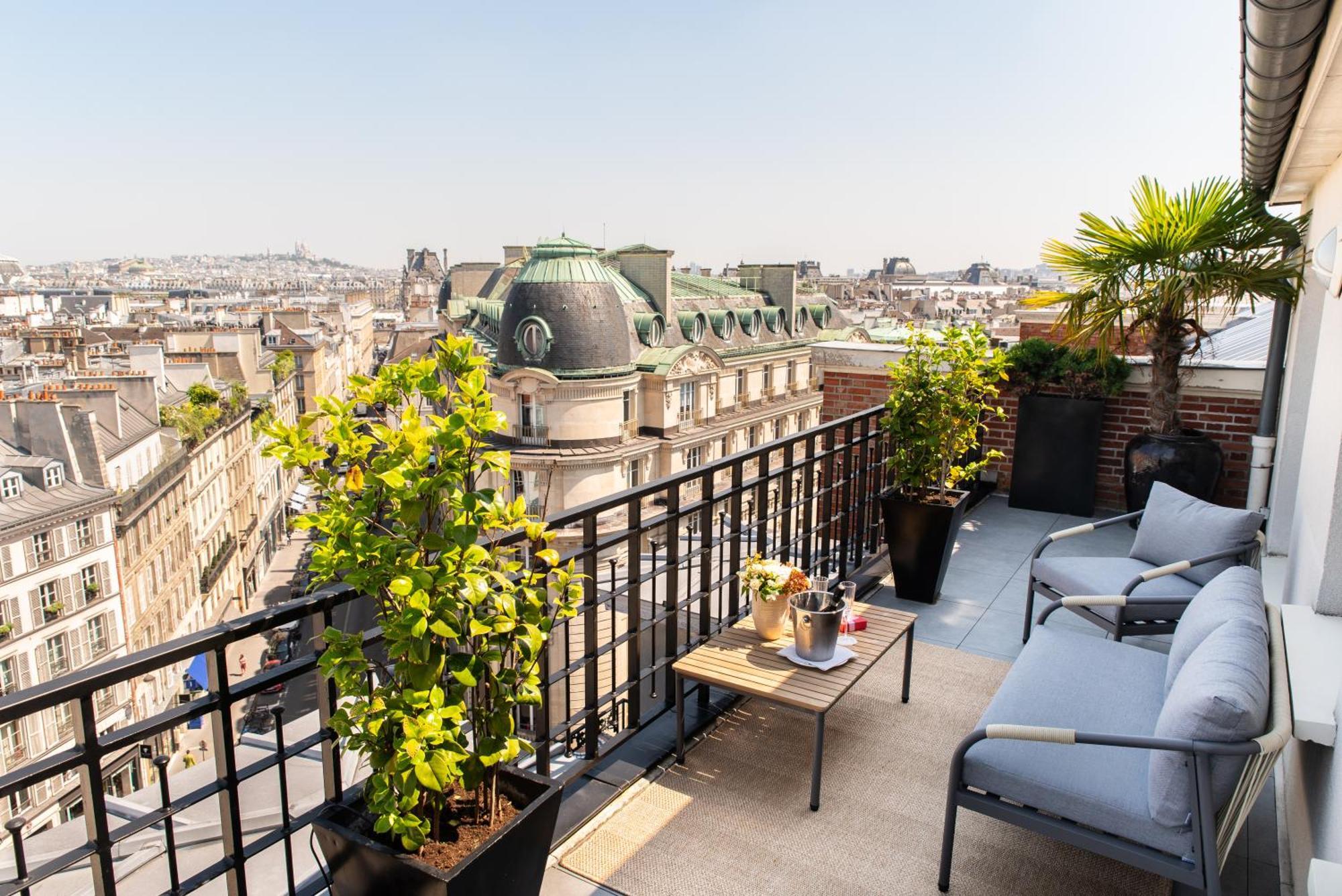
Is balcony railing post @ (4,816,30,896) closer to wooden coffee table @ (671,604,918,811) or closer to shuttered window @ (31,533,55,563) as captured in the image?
wooden coffee table @ (671,604,918,811)

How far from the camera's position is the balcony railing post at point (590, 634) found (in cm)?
240

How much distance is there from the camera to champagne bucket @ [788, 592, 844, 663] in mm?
2650

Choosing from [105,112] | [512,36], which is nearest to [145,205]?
[105,112]

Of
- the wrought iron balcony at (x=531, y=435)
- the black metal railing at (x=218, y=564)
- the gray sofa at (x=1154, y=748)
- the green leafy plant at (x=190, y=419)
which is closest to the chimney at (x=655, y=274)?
the wrought iron balcony at (x=531, y=435)

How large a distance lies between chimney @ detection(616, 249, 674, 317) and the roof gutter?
27.3 m

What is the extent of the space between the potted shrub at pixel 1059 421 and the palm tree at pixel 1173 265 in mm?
340

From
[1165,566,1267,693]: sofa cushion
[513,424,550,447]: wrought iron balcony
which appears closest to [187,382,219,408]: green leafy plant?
[513,424,550,447]: wrought iron balcony

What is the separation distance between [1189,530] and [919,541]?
1200 mm

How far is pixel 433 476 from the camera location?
152 centimetres

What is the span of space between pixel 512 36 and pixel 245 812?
16818 mm

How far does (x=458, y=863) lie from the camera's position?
1.56 metres

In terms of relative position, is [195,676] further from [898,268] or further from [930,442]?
[898,268]

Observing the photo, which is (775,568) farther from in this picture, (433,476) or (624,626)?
(624,626)

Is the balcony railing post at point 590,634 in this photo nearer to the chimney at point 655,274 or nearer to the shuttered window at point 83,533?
the shuttered window at point 83,533
